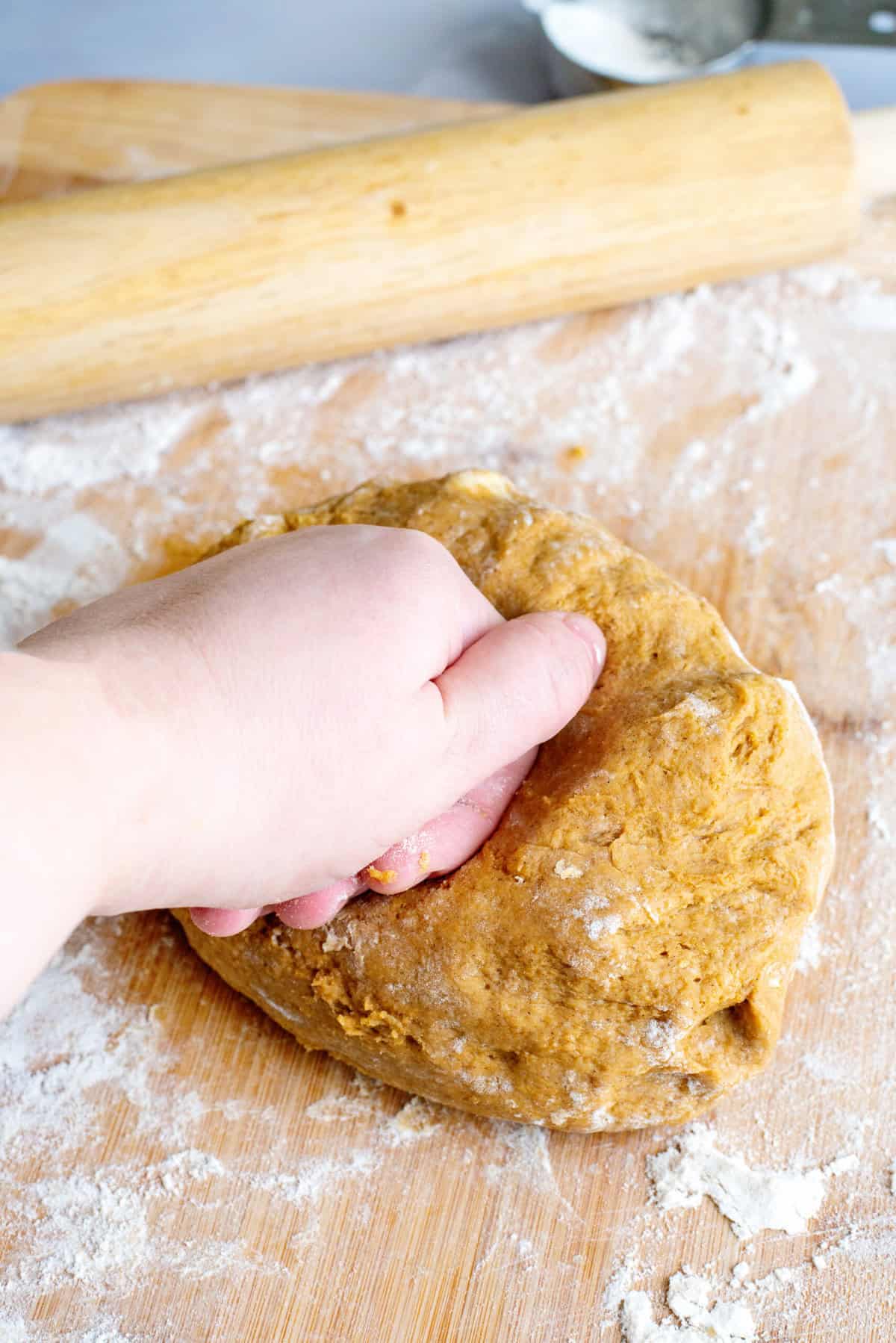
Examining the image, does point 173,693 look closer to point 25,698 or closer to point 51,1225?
point 25,698

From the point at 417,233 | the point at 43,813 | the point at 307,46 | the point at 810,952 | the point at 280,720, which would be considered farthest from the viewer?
the point at 307,46

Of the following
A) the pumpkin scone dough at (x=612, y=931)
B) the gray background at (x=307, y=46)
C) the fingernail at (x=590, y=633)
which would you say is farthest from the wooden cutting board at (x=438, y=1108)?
the gray background at (x=307, y=46)

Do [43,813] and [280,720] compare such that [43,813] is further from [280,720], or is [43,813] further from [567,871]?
[567,871]

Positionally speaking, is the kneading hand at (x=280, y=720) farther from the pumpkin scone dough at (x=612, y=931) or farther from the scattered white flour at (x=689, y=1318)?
the scattered white flour at (x=689, y=1318)

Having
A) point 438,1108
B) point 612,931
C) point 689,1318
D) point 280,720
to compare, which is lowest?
point 689,1318

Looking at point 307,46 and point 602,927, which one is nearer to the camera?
point 602,927

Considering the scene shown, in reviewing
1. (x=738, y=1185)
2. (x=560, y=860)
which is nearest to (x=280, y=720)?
(x=560, y=860)

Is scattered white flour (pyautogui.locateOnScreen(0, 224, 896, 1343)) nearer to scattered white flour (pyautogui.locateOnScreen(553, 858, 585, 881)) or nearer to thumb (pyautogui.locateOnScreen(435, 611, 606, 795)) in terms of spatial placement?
scattered white flour (pyautogui.locateOnScreen(553, 858, 585, 881))
